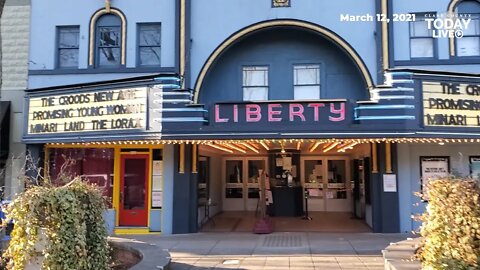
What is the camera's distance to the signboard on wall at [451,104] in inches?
496

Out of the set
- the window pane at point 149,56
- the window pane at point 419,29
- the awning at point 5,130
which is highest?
the window pane at point 419,29

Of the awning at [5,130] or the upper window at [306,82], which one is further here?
the upper window at [306,82]

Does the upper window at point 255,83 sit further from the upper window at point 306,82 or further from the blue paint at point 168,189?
the blue paint at point 168,189

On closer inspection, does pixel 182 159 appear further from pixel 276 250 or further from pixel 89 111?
pixel 276 250

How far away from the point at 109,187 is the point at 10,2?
7.27 metres

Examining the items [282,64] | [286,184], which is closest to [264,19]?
[282,64]

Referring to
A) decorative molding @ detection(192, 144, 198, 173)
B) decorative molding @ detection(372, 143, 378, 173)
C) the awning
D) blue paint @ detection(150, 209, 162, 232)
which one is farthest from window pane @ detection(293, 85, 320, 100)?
the awning

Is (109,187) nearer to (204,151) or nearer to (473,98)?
(204,151)

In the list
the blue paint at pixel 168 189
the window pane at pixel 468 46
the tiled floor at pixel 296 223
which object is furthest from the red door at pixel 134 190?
the window pane at pixel 468 46

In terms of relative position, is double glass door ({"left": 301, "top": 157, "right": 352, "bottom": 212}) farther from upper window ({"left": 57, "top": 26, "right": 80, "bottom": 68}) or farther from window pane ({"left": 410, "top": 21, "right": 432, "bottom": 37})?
upper window ({"left": 57, "top": 26, "right": 80, "bottom": 68})

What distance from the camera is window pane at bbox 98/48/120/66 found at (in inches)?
624

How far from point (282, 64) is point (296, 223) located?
590 centimetres

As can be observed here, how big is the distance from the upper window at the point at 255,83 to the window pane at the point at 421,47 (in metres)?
4.73

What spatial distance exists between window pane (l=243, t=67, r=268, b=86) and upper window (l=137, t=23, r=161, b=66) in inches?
118
